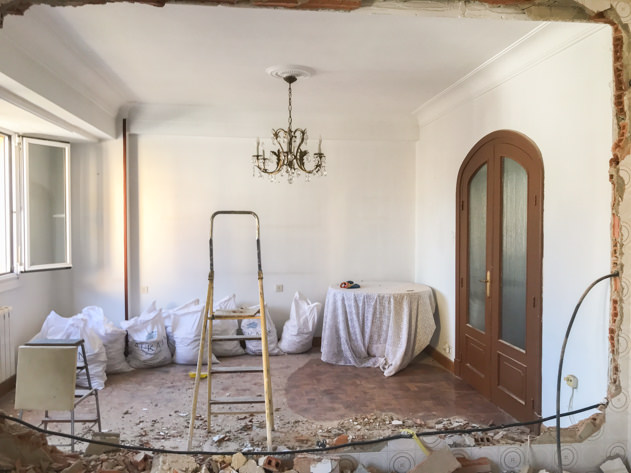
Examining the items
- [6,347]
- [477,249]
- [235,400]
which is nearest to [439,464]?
[235,400]

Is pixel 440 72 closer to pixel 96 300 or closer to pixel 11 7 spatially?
pixel 11 7

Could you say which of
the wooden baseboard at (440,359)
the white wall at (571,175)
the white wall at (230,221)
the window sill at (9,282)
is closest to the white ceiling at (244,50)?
the white wall at (571,175)

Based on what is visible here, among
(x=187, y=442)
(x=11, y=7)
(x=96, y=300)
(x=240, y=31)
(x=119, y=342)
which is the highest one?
(x=240, y=31)

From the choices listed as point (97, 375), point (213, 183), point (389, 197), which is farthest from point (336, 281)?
point (97, 375)

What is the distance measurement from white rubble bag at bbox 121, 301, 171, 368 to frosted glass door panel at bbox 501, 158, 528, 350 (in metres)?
3.20

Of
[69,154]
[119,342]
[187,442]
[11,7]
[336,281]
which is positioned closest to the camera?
[11,7]

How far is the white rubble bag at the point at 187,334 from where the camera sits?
4.52 meters

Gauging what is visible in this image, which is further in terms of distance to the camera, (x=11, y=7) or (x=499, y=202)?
(x=499, y=202)

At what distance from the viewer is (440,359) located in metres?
4.67

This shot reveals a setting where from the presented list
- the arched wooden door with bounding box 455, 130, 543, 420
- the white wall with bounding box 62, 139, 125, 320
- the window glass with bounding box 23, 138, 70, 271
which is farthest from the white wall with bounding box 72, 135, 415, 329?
the arched wooden door with bounding box 455, 130, 543, 420

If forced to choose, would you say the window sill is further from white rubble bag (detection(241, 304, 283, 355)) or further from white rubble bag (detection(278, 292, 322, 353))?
white rubble bag (detection(278, 292, 322, 353))

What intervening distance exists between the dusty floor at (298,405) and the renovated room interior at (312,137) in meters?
0.74

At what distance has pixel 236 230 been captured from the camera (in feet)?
17.3

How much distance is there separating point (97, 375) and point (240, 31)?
3142 millimetres
